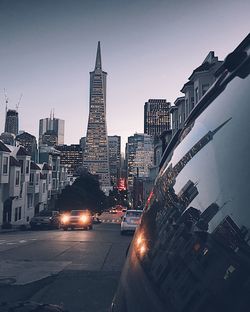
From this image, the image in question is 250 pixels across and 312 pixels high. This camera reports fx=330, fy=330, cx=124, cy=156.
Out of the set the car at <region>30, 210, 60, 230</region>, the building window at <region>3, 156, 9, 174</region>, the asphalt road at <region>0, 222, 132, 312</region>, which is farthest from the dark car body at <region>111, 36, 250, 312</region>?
the building window at <region>3, 156, 9, 174</region>

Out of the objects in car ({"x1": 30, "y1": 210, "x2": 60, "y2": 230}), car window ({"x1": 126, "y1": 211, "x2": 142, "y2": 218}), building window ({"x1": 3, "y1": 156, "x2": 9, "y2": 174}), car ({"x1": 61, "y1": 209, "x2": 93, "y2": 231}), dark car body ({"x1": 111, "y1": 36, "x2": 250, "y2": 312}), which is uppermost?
building window ({"x1": 3, "y1": 156, "x2": 9, "y2": 174})

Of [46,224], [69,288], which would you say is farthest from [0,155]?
[69,288]

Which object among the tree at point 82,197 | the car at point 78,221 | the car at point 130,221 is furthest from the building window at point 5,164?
the car at point 130,221

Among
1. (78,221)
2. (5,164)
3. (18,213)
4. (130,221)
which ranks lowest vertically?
(18,213)

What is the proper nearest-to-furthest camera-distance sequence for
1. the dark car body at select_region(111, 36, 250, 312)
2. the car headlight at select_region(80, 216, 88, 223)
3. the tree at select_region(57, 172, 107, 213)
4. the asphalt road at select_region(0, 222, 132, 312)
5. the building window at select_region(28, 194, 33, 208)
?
the dark car body at select_region(111, 36, 250, 312) < the asphalt road at select_region(0, 222, 132, 312) < the car headlight at select_region(80, 216, 88, 223) < the building window at select_region(28, 194, 33, 208) < the tree at select_region(57, 172, 107, 213)

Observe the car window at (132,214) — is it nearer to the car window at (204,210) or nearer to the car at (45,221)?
the car window at (204,210)

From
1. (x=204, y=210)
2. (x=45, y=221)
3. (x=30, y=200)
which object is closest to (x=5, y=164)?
(x=45, y=221)

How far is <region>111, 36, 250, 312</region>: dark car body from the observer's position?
844mm

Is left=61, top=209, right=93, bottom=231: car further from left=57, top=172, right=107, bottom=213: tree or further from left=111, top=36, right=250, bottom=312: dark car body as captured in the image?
left=57, top=172, right=107, bottom=213: tree

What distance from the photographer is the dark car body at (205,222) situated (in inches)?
33.2

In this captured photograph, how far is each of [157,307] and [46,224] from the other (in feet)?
97.0

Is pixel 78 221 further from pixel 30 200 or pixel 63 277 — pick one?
pixel 30 200

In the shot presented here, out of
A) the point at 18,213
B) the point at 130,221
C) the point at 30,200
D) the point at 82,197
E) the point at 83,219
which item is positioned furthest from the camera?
the point at 82,197

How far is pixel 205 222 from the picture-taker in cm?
103
